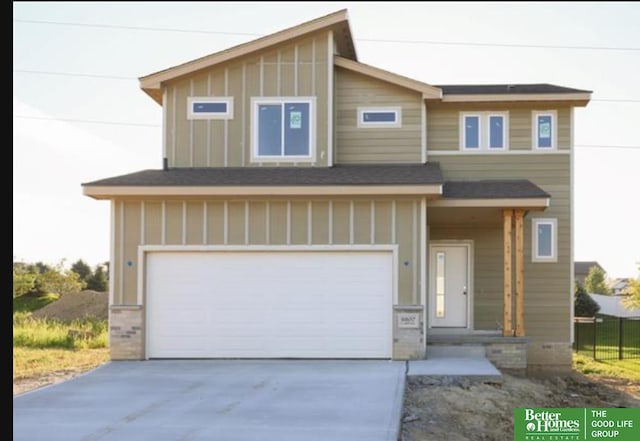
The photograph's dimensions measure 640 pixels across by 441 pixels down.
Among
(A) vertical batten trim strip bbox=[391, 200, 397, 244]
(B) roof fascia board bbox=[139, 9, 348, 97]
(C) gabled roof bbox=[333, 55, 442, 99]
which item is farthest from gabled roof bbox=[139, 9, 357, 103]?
(A) vertical batten trim strip bbox=[391, 200, 397, 244]

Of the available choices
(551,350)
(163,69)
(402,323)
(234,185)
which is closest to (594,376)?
(551,350)

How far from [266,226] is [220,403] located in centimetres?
522

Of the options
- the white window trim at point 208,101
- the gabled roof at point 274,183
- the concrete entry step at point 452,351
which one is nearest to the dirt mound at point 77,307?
the white window trim at point 208,101

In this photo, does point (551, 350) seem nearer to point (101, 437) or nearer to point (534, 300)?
point (534, 300)

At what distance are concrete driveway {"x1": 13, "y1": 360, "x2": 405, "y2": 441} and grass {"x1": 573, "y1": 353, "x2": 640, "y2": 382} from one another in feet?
19.1

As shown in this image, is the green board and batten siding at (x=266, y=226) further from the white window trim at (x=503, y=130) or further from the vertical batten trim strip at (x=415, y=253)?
the white window trim at (x=503, y=130)

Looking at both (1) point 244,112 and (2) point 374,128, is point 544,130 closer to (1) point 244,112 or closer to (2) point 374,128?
(2) point 374,128

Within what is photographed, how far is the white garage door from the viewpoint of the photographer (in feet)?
52.1

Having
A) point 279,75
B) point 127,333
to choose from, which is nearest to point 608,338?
point 279,75

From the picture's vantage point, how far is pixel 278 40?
17.0 m

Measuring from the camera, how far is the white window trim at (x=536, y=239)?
59.7 feet

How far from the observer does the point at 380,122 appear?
17.6m

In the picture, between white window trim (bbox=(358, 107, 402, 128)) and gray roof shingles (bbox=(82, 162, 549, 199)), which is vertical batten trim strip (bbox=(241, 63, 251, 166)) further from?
white window trim (bbox=(358, 107, 402, 128))
